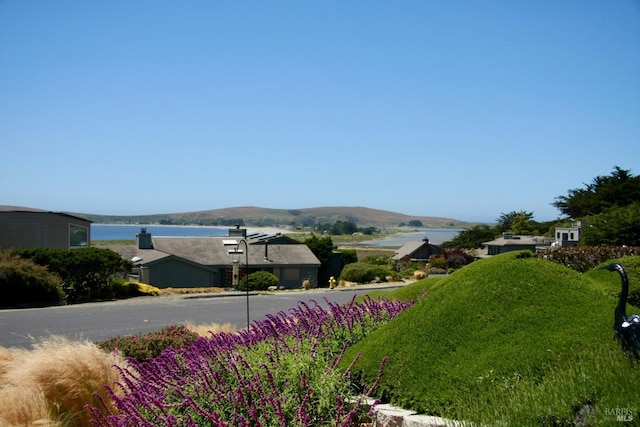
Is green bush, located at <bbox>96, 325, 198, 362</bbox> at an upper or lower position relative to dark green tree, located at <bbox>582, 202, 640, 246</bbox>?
lower

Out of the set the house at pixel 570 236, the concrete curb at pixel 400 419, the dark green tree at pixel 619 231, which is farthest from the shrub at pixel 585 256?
the house at pixel 570 236

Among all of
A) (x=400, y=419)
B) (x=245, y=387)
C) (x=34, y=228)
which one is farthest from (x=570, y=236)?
(x=245, y=387)

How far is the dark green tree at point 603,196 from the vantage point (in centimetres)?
6600

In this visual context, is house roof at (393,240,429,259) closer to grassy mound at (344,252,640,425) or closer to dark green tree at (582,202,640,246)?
dark green tree at (582,202,640,246)

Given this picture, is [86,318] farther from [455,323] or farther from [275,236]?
[275,236]

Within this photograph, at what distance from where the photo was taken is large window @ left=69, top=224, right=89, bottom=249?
1522 inches

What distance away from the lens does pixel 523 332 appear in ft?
20.8

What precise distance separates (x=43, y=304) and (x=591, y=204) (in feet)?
201

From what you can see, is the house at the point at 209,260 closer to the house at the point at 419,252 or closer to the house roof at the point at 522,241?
the house at the point at 419,252

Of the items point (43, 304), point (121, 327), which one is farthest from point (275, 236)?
point (121, 327)

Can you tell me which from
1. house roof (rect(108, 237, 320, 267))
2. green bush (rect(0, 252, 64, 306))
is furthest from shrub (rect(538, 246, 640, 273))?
house roof (rect(108, 237, 320, 267))

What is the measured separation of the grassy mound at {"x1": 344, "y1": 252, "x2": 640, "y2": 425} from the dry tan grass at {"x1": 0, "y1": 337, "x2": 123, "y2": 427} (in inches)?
99.6

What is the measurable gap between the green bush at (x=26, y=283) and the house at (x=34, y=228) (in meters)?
9.78

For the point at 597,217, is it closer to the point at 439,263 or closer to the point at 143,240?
the point at 439,263
